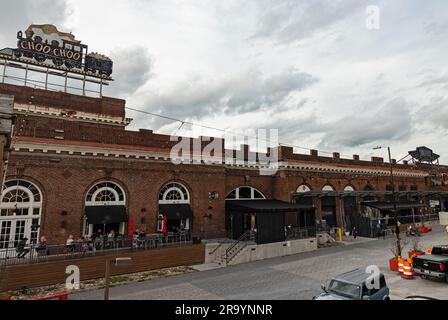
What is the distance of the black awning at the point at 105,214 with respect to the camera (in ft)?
60.3

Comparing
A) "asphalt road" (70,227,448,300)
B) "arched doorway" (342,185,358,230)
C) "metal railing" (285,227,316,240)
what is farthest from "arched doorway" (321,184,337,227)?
"asphalt road" (70,227,448,300)

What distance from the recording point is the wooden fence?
14.4 meters

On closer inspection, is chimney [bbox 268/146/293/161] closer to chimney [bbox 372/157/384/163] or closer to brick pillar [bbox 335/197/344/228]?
brick pillar [bbox 335/197/344/228]

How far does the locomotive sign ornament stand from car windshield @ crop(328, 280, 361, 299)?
95.7 feet

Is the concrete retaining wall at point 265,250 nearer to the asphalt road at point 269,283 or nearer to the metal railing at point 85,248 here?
the asphalt road at point 269,283

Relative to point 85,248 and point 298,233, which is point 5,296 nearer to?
point 85,248

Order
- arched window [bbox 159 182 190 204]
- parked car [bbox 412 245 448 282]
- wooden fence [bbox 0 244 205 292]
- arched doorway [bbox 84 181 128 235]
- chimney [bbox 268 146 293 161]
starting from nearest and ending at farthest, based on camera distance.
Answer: parked car [bbox 412 245 448 282], wooden fence [bbox 0 244 205 292], arched doorway [bbox 84 181 128 235], arched window [bbox 159 182 190 204], chimney [bbox 268 146 293 161]

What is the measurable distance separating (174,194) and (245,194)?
25.8 ft
